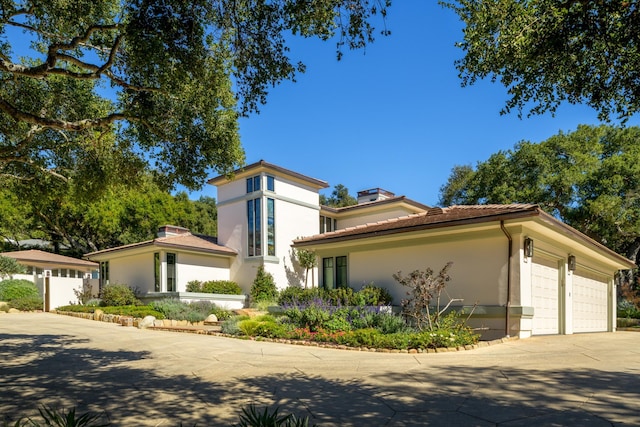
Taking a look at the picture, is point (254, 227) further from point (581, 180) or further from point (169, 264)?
point (581, 180)

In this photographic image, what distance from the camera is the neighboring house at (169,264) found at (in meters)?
25.6

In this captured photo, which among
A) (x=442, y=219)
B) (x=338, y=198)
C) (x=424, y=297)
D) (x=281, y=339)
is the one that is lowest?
(x=281, y=339)

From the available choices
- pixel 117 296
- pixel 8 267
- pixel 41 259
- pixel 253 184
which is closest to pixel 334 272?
pixel 253 184

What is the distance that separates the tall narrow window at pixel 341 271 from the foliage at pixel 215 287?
11.8 metres

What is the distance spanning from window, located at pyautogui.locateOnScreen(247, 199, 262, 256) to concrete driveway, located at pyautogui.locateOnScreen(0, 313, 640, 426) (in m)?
16.6

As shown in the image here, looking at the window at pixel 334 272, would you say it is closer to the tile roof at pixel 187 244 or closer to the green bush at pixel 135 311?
the green bush at pixel 135 311

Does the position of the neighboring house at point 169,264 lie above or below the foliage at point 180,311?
above

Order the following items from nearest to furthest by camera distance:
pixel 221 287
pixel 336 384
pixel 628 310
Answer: pixel 336 384 < pixel 628 310 < pixel 221 287

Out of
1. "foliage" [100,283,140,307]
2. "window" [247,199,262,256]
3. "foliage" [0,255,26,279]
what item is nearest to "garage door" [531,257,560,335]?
"window" [247,199,262,256]

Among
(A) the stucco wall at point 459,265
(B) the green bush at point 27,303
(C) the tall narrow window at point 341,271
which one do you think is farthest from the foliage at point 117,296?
(A) the stucco wall at point 459,265

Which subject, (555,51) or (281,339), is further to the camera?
(281,339)

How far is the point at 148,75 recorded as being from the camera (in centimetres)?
760

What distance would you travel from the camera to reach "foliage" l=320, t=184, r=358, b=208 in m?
56.1

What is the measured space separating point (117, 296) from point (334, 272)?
14.4 m
